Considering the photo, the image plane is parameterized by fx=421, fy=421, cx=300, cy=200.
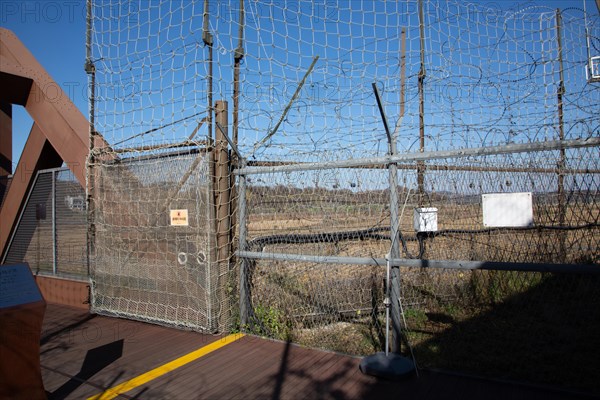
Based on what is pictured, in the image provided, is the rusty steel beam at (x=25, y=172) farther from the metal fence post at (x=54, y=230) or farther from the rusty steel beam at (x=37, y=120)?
the metal fence post at (x=54, y=230)

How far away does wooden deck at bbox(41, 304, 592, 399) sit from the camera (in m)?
3.56

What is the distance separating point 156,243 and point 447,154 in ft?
13.0

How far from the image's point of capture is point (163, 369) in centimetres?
424

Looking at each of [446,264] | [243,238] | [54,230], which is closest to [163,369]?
[243,238]

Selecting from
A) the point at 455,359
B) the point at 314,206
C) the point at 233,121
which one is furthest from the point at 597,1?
the point at 233,121

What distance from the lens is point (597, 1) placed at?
11.1ft

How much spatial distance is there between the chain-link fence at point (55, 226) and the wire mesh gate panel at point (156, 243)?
0.70 metres

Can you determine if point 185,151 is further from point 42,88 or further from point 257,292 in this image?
point 42,88

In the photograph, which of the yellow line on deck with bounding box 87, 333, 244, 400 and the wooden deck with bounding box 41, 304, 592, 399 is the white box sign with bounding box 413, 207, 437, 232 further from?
the yellow line on deck with bounding box 87, 333, 244, 400

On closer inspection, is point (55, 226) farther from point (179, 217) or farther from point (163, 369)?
point (163, 369)

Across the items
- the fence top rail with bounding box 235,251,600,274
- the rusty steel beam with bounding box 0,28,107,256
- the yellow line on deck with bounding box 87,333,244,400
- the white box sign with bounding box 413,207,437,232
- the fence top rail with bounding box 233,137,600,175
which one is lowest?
the yellow line on deck with bounding box 87,333,244,400

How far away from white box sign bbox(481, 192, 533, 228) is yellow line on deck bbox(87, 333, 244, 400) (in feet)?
10.3

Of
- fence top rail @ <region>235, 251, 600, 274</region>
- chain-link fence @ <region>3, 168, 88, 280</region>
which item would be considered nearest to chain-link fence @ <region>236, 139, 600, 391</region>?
fence top rail @ <region>235, 251, 600, 274</region>

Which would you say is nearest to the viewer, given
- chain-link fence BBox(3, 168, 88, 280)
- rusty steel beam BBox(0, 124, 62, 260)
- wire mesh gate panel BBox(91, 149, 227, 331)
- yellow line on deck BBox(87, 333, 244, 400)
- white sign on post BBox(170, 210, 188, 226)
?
yellow line on deck BBox(87, 333, 244, 400)
